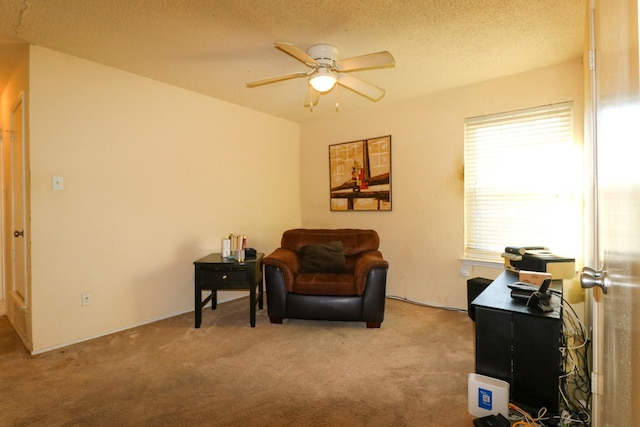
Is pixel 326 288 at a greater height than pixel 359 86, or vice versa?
pixel 359 86

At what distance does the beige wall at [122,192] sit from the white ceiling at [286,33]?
1.07 ft

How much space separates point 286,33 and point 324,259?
2.10 meters

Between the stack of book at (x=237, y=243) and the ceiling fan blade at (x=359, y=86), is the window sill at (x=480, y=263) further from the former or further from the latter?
the stack of book at (x=237, y=243)

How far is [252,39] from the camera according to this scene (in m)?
2.40

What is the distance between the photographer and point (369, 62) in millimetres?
2170

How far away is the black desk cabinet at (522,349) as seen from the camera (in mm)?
1587

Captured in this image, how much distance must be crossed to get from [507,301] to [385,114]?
9.09 ft

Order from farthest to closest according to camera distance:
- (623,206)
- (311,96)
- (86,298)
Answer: (311,96)
(86,298)
(623,206)

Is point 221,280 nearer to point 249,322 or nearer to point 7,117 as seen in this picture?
point 249,322

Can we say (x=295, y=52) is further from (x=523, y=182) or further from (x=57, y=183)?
(x=523, y=182)

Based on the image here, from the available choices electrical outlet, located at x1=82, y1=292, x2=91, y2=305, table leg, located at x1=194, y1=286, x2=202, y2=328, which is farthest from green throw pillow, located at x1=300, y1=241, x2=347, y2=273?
electrical outlet, located at x1=82, y1=292, x2=91, y2=305

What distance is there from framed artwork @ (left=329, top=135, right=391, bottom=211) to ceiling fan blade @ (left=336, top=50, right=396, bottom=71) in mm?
1775

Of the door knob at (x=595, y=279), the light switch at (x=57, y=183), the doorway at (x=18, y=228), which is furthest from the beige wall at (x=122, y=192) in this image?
the door knob at (x=595, y=279)

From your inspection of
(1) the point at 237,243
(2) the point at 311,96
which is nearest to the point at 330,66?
(2) the point at 311,96
